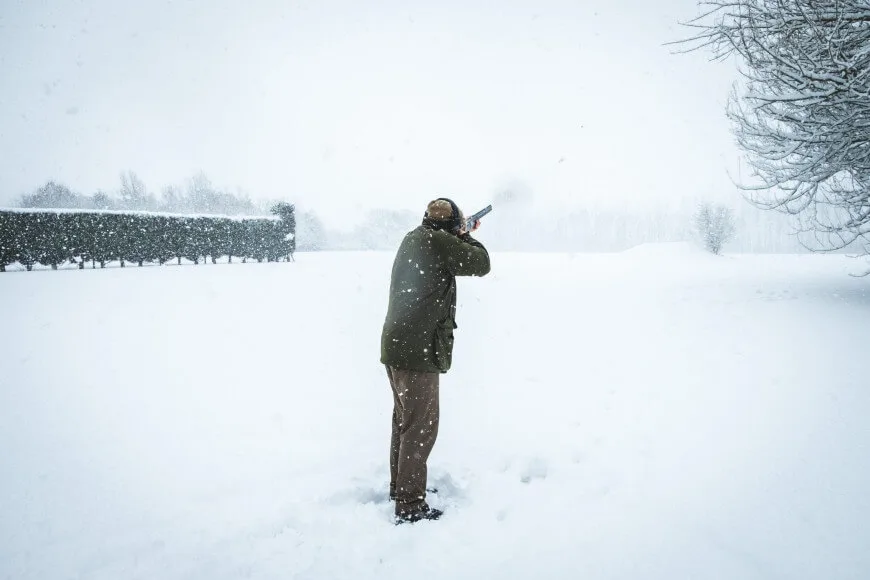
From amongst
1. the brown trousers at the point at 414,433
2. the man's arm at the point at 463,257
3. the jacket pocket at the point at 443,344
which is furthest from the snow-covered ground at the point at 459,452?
the man's arm at the point at 463,257

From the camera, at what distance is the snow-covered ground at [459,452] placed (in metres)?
2.35

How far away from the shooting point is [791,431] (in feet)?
11.4

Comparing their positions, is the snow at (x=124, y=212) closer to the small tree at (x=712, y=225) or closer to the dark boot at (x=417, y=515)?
the dark boot at (x=417, y=515)

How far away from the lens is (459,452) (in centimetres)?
354

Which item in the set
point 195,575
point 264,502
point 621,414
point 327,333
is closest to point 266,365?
point 327,333

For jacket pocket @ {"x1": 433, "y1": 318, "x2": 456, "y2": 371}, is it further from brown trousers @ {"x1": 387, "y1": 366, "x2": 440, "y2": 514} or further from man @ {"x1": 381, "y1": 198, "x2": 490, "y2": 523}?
brown trousers @ {"x1": 387, "y1": 366, "x2": 440, "y2": 514}

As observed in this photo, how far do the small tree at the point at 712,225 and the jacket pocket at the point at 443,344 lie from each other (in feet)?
131

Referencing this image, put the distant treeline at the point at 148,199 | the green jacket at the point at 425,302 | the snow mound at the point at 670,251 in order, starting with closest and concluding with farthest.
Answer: the green jacket at the point at 425,302
the snow mound at the point at 670,251
the distant treeline at the point at 148,199

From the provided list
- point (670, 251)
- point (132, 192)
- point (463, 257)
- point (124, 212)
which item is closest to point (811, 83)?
point (463, 257)

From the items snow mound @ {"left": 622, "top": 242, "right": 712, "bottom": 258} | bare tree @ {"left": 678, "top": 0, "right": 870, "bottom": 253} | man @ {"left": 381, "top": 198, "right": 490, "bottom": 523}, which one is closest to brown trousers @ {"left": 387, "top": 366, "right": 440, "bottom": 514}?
man @ {"left": 381, "top": 198, "right": 490, "bottom": 523}

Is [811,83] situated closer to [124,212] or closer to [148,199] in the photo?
[124,212]

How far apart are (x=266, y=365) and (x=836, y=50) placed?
9352 mm

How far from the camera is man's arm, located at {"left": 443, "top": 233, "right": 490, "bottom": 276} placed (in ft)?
8.54

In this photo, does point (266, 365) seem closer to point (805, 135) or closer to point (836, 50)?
point (836, 50)
